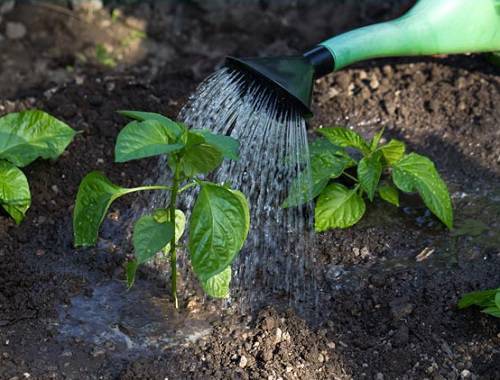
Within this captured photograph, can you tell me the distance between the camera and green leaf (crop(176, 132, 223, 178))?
181 centimetres

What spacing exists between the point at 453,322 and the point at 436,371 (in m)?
0.15

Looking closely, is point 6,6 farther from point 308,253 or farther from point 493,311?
point 493,311

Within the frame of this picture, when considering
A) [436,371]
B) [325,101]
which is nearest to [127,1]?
[325,101]

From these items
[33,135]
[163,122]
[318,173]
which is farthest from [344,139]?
[33,135]

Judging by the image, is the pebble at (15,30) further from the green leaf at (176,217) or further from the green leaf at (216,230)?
the green leaf at (216,230)

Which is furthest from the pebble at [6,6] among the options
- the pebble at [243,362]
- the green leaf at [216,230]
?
the pebble at [243,362]

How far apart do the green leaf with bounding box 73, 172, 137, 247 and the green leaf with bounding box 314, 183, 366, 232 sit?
0.58m

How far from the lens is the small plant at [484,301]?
199cm

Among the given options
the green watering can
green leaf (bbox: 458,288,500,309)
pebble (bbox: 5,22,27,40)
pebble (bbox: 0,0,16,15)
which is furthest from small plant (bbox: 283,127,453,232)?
pebble (bbox: 0,0,16,15)

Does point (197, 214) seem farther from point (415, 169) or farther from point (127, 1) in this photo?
point (127, 1)

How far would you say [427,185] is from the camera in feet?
7.46

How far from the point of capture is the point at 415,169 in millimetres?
2303

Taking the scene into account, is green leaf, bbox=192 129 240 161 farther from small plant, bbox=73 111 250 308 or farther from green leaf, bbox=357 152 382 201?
green leaf, bbox=357 152 382 201

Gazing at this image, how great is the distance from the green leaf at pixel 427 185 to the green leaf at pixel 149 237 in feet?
2.20
